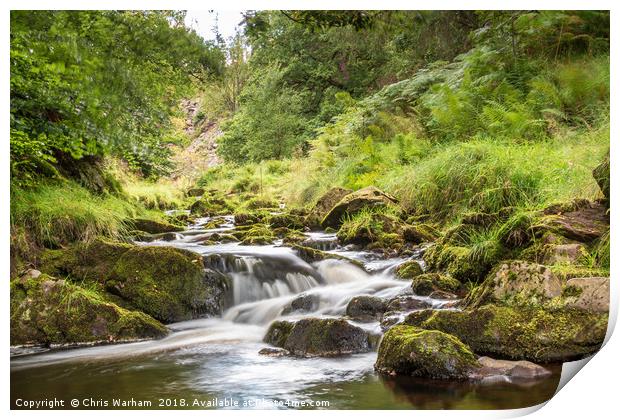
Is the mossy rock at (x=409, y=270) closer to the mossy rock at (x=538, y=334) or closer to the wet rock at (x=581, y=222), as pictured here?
the wet rock at (x=581, y=222)

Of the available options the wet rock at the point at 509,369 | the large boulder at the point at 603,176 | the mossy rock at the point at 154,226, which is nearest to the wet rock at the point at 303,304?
the mossy rock at the point at 154,226

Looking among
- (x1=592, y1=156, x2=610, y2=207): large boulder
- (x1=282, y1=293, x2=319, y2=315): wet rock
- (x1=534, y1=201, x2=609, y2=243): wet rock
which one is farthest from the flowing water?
(x1=592, y1=156, x2=610, y2=207): large boulder

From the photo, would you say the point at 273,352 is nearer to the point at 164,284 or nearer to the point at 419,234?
the point at 164,284

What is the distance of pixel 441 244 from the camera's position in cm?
370

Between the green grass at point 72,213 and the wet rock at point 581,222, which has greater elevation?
the green grass at point 72,213

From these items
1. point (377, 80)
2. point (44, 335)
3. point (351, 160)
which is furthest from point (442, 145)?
point (44, 335)

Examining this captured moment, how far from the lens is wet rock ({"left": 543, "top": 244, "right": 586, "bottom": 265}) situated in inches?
115

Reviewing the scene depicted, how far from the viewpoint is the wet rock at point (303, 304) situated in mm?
3432

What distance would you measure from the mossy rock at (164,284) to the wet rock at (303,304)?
389 millimetres

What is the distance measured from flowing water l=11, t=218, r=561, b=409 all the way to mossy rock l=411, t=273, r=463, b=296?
76mm

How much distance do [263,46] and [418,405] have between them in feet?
5.81

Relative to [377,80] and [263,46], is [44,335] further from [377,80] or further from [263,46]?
[377,80]

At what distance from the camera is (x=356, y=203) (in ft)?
13.8

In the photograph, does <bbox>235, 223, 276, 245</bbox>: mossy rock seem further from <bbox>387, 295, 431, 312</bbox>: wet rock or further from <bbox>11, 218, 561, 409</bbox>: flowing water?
<bbox>387, 295, 431, 312</bbox>: wet rock
